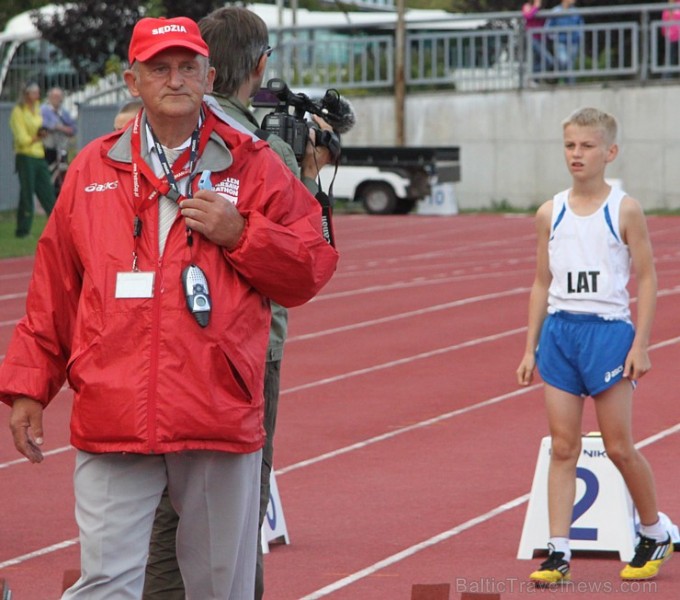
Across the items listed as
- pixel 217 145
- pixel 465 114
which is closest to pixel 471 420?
pixel 217 145

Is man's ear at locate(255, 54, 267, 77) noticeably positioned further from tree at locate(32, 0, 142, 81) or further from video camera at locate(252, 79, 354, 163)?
tree at locate(32, 0, 142, 81)

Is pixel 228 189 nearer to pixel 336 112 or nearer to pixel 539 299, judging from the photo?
pixel 336 112

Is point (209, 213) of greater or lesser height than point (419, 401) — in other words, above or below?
above

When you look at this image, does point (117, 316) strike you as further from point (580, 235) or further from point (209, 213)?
point (580, 235)

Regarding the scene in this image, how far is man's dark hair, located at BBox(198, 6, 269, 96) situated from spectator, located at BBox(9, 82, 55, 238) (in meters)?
16.5

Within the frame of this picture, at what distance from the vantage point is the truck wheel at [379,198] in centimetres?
2652

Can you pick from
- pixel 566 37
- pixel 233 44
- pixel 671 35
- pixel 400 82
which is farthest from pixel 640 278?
pixel 400 82

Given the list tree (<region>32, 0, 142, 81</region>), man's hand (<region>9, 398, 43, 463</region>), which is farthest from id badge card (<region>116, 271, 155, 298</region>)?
tree (<region>32, 0, 142, 81</region>)

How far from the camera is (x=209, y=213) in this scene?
388cm

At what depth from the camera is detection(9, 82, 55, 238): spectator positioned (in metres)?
21.2

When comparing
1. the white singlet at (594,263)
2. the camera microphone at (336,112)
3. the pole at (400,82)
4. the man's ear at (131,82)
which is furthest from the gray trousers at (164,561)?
the pole at (400,82)

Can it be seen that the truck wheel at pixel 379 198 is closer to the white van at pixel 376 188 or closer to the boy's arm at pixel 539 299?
the white van at pixel 376 188

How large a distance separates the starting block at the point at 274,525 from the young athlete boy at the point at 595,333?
3.92 ft

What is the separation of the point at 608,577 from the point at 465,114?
959 inches
